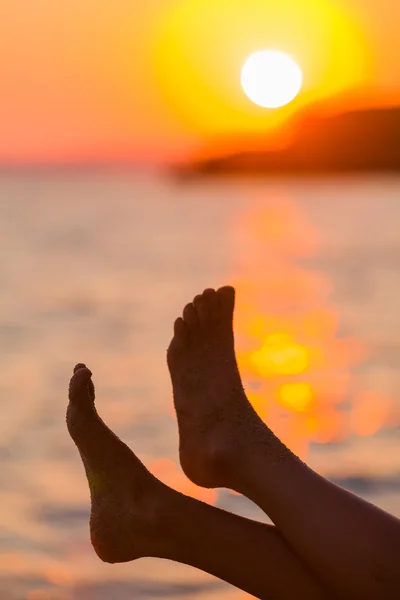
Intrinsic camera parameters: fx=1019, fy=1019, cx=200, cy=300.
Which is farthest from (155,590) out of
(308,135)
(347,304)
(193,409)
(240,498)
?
(308,135)

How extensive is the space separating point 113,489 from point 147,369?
184 cm

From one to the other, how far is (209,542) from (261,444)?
0.17 m

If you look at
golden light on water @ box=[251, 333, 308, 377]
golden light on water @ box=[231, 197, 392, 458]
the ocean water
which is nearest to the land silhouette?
the ocean water

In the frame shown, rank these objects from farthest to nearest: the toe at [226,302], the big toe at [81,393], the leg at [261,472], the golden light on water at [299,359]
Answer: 1. the golden light on water at [299,359]
2. the toe at [226,302]
3. the big toe at [81,393]
4. the leg at [261,472]

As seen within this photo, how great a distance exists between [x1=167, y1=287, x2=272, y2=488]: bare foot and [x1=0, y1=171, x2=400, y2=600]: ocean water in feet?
0.79

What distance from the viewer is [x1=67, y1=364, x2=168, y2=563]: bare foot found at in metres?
1.33

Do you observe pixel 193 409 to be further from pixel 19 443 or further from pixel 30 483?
pixel 19 443

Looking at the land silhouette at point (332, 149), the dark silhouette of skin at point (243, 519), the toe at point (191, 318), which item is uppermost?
the land silhouette at point (332, 149)

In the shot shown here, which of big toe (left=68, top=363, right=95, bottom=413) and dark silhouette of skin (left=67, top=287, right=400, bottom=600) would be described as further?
big toe (left=68, top=363, right=95, bottom=413)

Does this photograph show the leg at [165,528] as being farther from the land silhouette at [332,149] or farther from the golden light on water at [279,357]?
the land silhouette at [332,149]

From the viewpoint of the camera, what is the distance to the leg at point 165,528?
4.10 ft

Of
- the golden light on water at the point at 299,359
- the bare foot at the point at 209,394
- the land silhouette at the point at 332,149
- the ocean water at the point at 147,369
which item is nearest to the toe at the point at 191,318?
the bare foot at the point at 209,394

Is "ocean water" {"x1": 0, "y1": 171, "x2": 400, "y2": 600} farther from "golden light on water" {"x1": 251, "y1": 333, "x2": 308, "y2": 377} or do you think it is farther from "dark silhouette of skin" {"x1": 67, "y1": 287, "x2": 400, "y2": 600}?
"dark silhouette of skin" {"x1": 67, "y1": 287, "x2": 400, "y2": 600}

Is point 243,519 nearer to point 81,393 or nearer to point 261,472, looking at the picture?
point 261,472
